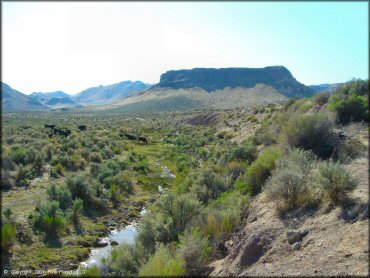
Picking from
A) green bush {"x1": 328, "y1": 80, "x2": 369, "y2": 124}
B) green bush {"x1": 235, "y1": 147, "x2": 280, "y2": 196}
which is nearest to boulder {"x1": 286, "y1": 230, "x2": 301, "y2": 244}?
green bush {"x1": 235, "y1": 147, "x2": 280, "y2": 196}

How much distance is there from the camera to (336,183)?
348 inches

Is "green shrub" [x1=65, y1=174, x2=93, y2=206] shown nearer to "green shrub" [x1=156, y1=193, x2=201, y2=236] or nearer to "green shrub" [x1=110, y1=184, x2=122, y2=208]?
"green shrub" [x1=110, y1=184, x2=122, y2=208]

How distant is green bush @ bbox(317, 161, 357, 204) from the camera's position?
866 cm

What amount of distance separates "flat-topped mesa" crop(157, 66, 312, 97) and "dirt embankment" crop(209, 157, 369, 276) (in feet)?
520

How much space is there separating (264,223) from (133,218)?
30.1ft

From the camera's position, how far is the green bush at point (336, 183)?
28.4 feet

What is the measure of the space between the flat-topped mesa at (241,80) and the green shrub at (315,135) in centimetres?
15120

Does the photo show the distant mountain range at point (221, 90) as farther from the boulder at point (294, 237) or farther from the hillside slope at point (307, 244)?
the boulder at point (294, 237)

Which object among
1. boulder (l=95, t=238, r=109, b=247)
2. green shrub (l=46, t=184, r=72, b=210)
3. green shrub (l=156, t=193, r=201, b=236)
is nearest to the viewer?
green shrub (l=156, t=193, r=201, b=236)

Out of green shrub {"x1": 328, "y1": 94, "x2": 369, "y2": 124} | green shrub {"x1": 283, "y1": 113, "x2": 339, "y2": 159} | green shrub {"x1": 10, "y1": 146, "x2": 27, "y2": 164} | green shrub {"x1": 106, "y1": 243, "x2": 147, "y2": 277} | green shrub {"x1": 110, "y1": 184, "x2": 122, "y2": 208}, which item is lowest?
green shrub {"x1": 110, "y1": 184, "x2": 122, "y2": 208}

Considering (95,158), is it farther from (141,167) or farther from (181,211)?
(181,211)

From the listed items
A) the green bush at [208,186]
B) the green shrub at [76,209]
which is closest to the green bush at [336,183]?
the green bush at [208,186]

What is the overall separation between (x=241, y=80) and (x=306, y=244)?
177 metres

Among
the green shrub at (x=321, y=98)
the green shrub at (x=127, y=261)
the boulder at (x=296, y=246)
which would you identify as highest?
the green shrub at (x=321, y=98)
